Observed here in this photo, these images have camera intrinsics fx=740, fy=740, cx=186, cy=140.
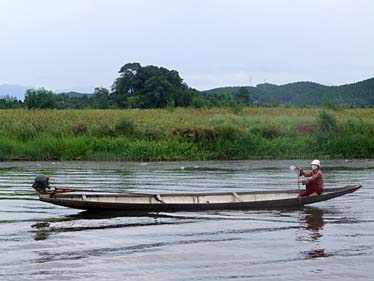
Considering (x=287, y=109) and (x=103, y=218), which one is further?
(x=287, y=109)

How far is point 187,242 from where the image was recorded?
15445 millimetres

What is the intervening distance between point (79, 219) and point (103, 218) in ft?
1.98

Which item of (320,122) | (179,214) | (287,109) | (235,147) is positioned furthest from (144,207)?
(287,109)

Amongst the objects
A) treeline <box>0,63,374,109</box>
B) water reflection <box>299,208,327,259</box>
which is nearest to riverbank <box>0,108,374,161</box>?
treeline <box>0,63,374,109</box>

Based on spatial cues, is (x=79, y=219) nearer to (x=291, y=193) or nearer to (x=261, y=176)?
(x=291, y=193)

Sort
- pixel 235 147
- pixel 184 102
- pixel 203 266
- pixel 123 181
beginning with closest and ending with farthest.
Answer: pixel 203 266 → pixel 123 181 → pixel 235 147 → pixel 184 102

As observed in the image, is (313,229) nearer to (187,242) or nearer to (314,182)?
(314,182)

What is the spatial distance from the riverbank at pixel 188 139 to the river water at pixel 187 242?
47.6ft

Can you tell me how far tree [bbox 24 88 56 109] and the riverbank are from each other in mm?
17052

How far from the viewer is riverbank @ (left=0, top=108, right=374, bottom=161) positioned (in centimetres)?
4019

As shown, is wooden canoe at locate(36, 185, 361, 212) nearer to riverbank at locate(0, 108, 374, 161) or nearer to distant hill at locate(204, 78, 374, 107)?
riverbank at locate(0, 108, 374, 161)

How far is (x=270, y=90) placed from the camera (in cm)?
10538

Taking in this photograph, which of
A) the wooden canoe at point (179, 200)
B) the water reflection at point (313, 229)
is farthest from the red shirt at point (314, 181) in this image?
the water reflection at point (313, 229)

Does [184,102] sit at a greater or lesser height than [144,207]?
greater
